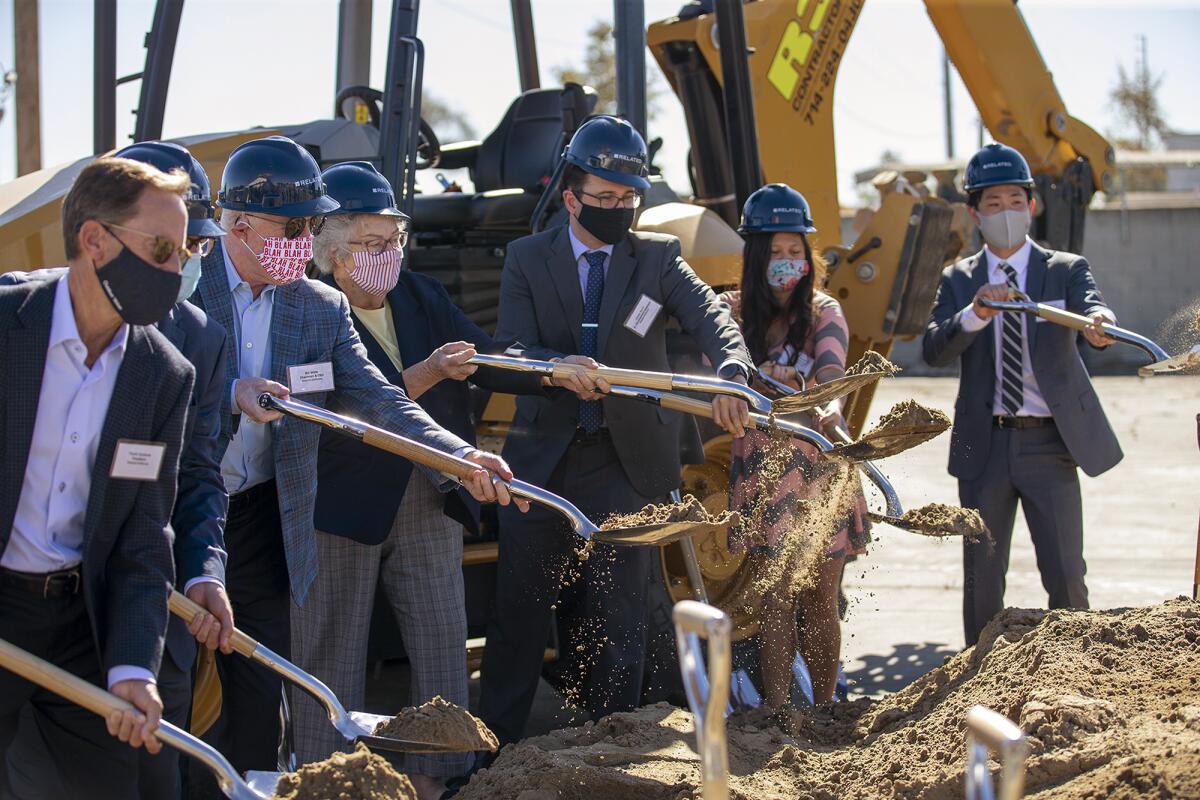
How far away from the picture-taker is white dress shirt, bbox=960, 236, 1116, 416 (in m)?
5.59

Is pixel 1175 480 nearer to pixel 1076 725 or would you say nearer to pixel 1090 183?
pixel 1090 183

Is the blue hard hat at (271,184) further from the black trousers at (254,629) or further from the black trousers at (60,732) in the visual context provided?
the black trousers at (60,732)

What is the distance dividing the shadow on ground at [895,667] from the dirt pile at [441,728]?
2841 millimetres

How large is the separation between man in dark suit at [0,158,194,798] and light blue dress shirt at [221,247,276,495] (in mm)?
911

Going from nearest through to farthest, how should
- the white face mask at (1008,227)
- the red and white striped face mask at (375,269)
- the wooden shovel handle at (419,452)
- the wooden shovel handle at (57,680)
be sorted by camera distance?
the wooden shovel handle at (57,680)
the wooden shovel handle at (419,452)
the red and white striped face mask at (375,269)
the white face mask at (1008,227)

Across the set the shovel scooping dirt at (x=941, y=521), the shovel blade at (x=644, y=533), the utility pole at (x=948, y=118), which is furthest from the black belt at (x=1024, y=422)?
the utility pole at (x=948, y=118)

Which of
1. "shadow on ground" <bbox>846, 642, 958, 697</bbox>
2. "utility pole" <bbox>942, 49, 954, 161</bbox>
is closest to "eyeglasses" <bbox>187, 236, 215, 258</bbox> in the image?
"shadow on ground" <bbox>846, 642, 958, 697</bbox>

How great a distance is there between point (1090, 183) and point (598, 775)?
18.9 ft

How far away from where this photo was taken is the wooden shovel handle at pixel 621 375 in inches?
175

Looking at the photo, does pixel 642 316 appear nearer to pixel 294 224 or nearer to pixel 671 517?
pixel 671 517

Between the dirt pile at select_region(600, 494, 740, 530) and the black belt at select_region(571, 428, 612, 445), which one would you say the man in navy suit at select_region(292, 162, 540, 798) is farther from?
the dirt pile at select_region(600, 494, 740, 530)

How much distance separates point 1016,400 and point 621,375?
1968mm

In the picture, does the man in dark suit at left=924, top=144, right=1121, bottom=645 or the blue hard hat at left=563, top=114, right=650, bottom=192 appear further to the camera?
the man in dark suit at left=924, top=144, right=1121, bottom=645

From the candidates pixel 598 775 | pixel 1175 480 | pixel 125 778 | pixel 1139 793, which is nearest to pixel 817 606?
pixel 598 775
